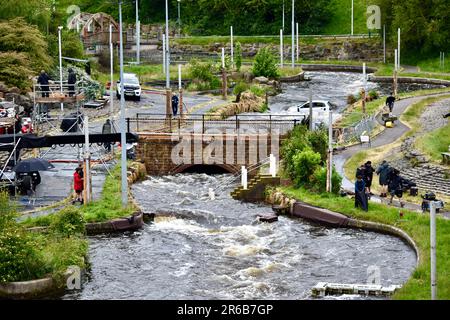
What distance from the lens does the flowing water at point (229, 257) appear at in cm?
3825

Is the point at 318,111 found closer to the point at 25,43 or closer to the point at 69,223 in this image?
the point at 25,43

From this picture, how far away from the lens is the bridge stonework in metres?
60.3

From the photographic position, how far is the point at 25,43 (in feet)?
265

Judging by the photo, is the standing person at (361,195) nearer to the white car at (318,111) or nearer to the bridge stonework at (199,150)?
the bridge stonework at (199,150)

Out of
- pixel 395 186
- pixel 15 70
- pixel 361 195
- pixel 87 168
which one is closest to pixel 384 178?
pixel 395 186

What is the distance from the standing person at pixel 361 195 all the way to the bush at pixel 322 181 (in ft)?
9.87

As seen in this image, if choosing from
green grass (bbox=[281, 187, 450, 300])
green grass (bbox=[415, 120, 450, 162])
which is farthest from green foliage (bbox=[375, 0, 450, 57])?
green grass (bbox=[281, 187, 450, 300])

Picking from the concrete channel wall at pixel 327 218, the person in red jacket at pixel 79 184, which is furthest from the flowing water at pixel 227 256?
the person in red jacket at pixel 79 184

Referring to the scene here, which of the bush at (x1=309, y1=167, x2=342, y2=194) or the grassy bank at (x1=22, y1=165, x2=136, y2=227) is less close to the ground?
the bush at (x1=309, y1=167, x2=342, y2=194)

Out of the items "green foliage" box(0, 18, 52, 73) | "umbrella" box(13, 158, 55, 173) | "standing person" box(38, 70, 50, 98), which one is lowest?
"umbrella" box(13, 158, 55, 173)

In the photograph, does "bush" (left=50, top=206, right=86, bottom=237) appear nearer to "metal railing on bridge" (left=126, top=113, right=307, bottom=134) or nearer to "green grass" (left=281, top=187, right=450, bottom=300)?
"green grass" (left=281, top=187, right=450, bottom=300)

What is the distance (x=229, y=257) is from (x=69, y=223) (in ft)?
20.1

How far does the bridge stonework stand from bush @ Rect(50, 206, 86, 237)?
62.2ft

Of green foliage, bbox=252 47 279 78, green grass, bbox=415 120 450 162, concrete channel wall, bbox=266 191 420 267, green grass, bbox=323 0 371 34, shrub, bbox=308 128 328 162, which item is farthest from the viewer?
green grass, bbox=323 0 371 34
